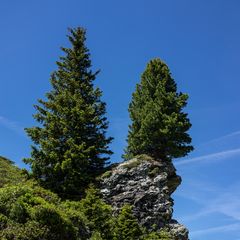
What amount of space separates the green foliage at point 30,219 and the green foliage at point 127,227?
3.92m

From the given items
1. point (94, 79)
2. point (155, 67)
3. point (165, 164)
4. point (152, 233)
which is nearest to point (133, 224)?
point (152, 233)

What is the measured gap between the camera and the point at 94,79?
4050cm

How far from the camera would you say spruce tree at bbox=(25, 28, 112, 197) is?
3306 cm

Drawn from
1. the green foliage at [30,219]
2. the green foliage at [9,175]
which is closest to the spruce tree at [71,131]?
the green foliage at [9,175]

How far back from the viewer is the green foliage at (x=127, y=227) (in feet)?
90.2

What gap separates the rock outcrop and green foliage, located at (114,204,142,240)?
89.1 inches

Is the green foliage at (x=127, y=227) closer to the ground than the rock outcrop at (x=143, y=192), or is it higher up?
closer to the ground

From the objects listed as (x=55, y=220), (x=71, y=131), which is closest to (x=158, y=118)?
(x=71, y=131)

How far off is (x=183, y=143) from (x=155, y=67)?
8.91 meters

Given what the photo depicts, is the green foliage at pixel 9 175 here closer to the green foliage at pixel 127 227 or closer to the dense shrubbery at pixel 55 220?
the dense shrubbery at pixel 55 220

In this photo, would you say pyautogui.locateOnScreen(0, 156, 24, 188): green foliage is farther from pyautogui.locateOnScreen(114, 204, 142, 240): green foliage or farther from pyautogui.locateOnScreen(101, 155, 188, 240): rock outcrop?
pyautogui.locateOnScreen(114, 204, 142, 240): green foliage

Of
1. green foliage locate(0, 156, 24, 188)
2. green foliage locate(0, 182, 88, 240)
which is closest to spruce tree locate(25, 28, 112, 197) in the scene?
green foliage locate(0, 156, 24, 188)

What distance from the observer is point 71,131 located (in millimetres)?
35844

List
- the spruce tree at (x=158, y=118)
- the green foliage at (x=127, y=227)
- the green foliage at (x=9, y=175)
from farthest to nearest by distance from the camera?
1. the spruce tree at (x=158, y=118)
2. the green foliage at (x=9, y=175)
3. the green foliage at (x=127, y=227)
